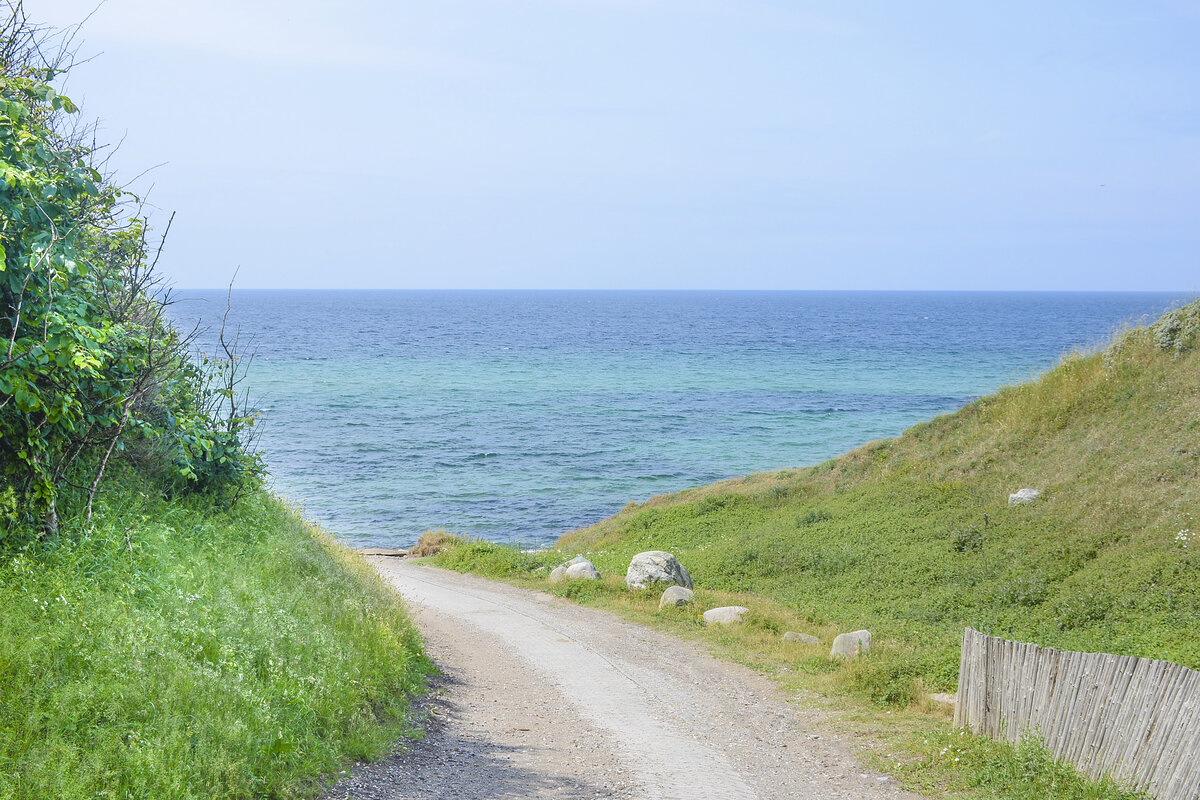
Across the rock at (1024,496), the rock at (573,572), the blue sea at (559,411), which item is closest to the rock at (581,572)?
the rock at (573,572)

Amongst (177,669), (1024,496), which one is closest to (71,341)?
(177,669)

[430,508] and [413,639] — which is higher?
[413,639]

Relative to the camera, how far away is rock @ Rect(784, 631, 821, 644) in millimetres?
15352

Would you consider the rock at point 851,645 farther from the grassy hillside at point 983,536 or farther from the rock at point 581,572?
the rock at point 581,572

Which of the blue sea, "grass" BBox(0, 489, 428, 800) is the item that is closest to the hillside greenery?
"grass" BBox(0, 489, 428, 800)

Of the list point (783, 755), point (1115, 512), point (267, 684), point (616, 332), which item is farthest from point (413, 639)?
point (616, 332)

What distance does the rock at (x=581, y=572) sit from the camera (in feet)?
70.8

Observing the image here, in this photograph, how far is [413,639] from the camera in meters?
12.7

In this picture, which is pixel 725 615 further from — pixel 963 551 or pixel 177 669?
pixel 177 669

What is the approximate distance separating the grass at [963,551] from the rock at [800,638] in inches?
12.1

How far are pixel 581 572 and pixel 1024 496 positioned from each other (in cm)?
1162

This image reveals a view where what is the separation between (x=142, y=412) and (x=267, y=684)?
14.8ft

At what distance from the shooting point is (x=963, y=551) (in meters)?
19.5

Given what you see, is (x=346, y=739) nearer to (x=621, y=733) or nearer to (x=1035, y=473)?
(x=621, y=733)
